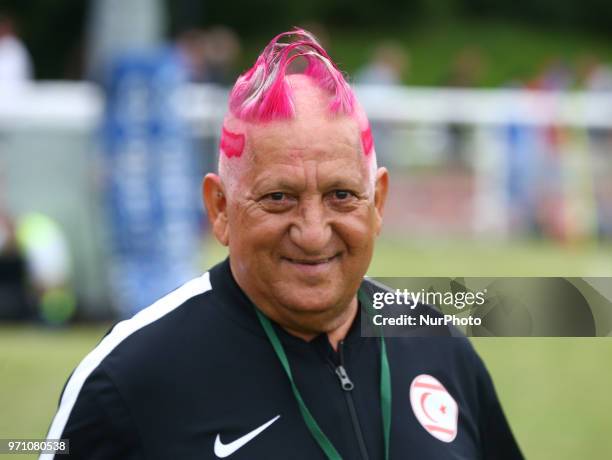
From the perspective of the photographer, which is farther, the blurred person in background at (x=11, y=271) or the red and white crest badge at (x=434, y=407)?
the blurred person in background at (x=11, y=271)

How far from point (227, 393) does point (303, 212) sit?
441 millimetres

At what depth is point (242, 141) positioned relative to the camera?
254 cm

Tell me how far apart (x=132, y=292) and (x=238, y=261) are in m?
6.72

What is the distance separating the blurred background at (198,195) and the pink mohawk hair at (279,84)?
13.6 inches

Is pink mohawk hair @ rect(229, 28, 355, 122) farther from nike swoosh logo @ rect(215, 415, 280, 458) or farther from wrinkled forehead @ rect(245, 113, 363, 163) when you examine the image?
nike swoosh logo @ rect(215, 415, 280, 458)

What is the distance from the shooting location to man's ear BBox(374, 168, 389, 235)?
271 cm

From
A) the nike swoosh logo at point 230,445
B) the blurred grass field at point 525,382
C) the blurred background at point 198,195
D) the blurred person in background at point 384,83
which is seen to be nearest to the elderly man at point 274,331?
the nike swoosh logo at point 230,445

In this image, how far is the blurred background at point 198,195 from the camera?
7.93 meters

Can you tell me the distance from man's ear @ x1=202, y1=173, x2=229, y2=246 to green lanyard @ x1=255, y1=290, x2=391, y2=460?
0.68 feet

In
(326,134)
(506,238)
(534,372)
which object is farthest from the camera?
(506,238)

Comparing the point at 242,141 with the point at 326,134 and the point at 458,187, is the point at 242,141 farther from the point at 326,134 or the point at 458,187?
the point at 458,187

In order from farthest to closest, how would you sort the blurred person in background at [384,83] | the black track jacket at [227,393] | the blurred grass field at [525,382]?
the blurred person in background at [384,83] < the blurred grass field at [525,382] < the black track jacket at [227,393]

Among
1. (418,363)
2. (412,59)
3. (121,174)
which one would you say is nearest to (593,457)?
(418,363)

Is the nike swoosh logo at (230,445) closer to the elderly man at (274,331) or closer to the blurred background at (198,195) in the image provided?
the elderly man at (274,331)
